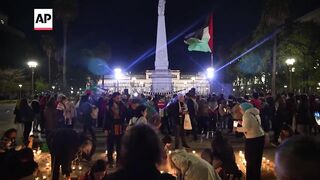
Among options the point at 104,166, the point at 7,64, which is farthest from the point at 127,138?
the point at 7,64

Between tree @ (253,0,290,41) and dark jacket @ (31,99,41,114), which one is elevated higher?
tree @ (253,0,290,41)

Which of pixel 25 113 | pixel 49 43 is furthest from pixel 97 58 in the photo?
pixel 25 113

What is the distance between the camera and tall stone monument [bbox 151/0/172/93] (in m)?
50.2

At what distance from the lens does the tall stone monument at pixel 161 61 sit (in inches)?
1978

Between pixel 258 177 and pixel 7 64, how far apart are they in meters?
54.3

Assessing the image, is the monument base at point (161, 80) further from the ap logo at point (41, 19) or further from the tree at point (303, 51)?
the ap logo at point (41, 19)

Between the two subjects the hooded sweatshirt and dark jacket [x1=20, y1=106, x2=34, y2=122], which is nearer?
the hooded sweatshirt

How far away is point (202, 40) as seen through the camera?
33500 millimetres

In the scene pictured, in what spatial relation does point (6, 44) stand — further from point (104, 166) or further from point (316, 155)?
point (316, 155)

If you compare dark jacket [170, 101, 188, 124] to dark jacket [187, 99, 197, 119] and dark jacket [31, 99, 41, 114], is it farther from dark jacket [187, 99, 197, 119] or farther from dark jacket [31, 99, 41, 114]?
dark jacket [31, 99, 41, 114]

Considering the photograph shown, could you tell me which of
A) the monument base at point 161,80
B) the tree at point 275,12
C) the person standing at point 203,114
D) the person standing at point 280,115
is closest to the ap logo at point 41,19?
the person standing at point 203,114

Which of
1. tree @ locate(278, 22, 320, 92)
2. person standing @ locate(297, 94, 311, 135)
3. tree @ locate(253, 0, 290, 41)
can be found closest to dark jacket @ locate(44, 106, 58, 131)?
person standing @ locate(297, 94, 311, 135)

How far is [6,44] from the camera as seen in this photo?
193 feet

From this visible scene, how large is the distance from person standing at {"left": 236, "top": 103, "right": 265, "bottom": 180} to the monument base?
144ft
